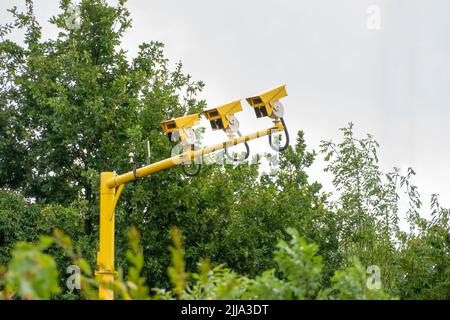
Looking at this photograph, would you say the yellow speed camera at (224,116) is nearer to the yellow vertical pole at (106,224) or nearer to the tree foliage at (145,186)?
the yellow vertical pole at (106,224)

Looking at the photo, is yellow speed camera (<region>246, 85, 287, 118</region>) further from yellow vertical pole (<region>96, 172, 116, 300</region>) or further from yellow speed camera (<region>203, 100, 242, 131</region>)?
yellow vertical pole (<region>96, 172, 116, 300</region>)

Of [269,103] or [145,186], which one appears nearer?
[269,103]

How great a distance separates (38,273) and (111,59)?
23759mm

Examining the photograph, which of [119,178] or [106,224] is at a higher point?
[119,178]

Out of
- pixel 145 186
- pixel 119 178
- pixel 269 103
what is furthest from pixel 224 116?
pixel 145 186

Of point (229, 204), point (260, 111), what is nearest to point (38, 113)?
point (229, 204)

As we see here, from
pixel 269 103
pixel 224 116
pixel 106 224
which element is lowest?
pixel 106 224

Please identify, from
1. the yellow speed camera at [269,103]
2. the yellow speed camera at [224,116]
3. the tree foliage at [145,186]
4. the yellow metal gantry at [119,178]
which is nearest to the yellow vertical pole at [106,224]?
the yellow metal gantry at [119,178]

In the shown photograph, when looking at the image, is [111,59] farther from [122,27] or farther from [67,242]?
[67,242]

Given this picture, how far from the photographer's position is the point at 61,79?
25500 mm

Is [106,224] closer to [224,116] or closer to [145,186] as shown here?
[224,116]

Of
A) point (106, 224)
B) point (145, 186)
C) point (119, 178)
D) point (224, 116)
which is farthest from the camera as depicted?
point (145, 186)
